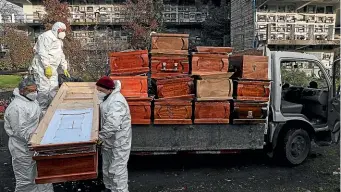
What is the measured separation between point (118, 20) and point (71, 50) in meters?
14.4

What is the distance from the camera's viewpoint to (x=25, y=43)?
2225 centimetres

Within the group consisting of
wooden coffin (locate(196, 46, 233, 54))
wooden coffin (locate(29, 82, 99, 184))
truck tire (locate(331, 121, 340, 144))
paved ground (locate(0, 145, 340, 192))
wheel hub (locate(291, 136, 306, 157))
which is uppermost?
wooden coffin (locate(196, 46, 233, 54))

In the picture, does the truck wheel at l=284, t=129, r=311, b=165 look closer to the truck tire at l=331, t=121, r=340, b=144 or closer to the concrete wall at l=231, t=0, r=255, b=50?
the truck tire at l=331, t=121, r=340, b=144

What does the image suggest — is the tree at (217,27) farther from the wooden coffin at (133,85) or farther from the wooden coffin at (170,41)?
the wooden coffin at (133,85)

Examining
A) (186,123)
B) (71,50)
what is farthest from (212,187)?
(71,50)

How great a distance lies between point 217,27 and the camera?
28922 millimetres

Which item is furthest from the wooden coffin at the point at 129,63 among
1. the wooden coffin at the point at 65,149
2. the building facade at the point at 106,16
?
the building facade at the point at 106,16

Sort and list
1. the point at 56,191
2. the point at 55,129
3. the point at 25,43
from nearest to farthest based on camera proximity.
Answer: the point at 55,129
the point at 56,191
the point at 25,43

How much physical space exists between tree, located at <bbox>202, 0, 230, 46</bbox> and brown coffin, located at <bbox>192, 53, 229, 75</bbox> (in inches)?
924

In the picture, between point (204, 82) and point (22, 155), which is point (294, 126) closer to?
point (204, 82)

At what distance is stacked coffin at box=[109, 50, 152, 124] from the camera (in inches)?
206

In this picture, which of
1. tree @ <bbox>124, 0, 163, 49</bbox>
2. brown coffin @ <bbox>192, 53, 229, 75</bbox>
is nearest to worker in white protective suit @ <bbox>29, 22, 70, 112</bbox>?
brown coffin @ <bbox>192, 53, 229, 75</bbox>

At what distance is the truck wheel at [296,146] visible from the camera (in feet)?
19.9

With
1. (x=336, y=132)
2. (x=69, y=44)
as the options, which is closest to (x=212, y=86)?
(x=336, y=132)
